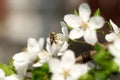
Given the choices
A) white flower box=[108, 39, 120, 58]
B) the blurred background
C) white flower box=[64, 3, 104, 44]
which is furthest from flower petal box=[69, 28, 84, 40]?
the blurred background

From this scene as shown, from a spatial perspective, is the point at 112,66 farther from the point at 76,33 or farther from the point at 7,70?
the point at 7,70

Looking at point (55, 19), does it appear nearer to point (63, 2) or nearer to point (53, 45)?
point (63, 2)

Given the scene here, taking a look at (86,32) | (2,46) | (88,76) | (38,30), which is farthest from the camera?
(38,30)

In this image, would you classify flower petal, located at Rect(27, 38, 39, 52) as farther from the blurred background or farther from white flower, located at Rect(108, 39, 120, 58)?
the blurred background

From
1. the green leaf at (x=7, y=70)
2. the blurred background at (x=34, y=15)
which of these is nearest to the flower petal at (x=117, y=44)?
the green leaf at (x=7, y=70)

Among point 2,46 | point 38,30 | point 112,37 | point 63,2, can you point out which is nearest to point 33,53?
point 112,37

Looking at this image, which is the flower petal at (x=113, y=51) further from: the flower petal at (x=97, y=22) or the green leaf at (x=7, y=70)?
the green leaf at (x=7, y=70)

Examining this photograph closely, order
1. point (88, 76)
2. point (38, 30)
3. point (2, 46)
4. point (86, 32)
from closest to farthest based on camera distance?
1. point (88, 76)
2. point (86, 32)
3. point (2, 46)
4. point (38, 30)

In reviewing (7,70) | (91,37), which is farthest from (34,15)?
(91,37)
